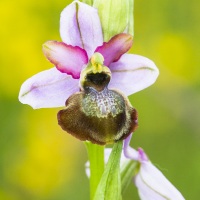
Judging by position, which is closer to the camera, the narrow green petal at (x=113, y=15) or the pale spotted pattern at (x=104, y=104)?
the pale spotted pattern at (x=104, y=104)


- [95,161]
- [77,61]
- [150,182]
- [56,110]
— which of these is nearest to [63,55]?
[77,61]

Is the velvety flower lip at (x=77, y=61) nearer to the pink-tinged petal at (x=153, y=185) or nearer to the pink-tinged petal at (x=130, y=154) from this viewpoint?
the pink-tinged petal at (x=130, y=154)

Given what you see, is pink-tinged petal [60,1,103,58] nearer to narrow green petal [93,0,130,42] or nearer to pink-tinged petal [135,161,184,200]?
narrow green petal [93,0,130,42]

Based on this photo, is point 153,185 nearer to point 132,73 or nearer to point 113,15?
point 132,73

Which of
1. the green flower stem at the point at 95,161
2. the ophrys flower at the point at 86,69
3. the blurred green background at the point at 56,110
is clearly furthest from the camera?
the blurred green background at the point at 56,110

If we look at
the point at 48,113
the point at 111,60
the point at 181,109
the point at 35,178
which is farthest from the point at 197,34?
the point at 111,60

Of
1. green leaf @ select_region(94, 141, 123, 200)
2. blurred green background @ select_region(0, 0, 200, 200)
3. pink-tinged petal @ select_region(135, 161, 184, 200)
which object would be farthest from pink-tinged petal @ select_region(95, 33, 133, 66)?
blurred green background @ select_region(0, 0, 200, 200)

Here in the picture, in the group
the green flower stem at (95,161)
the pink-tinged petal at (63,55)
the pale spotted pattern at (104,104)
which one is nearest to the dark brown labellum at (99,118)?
the pale spotted pattern at (104,104)
